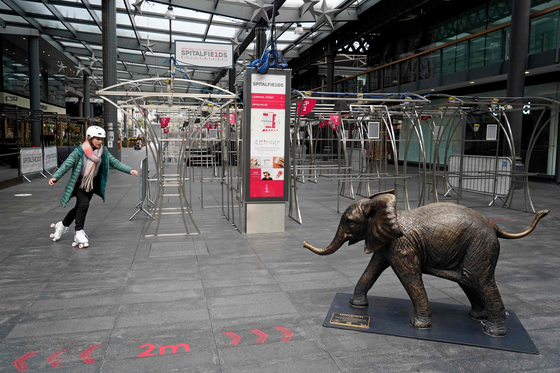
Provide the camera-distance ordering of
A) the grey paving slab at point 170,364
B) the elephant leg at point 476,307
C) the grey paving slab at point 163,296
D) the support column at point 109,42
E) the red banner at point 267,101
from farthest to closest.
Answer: the support column at point 109,42 < the red banner at point 267,101 < the grey paving slab at point 163,296 < the elephant leg at point 476,307 < the grey paving slab at point 170,364

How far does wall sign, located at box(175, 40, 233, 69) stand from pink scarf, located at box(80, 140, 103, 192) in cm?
356

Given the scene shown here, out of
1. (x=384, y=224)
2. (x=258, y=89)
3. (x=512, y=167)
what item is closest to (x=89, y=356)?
(x=384, y=224)

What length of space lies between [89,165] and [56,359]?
3451 millimetres

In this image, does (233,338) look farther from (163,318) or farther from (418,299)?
(418,299)

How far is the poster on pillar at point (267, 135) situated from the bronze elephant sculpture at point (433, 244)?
345 cm

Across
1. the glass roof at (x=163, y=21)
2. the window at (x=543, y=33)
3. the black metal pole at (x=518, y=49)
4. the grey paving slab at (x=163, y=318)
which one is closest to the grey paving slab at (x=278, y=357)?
the grey paving slab at (x=163, y=318)

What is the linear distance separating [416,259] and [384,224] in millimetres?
355

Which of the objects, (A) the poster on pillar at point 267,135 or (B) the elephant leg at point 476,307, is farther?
(A) the poster on pillar at point 267,135

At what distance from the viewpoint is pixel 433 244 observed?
9.86 ft

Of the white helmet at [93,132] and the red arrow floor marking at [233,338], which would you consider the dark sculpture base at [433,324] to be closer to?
the red arrow floor marking at [233,338]

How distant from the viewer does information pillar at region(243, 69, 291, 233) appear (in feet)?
20.9

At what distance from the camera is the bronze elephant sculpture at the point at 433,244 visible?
296 centimetres

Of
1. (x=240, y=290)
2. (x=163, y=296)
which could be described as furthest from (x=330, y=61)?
→ (x=163, y=296)

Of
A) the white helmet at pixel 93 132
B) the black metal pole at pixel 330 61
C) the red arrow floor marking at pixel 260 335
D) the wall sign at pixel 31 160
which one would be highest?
the black metal pole at pixel 330 61
